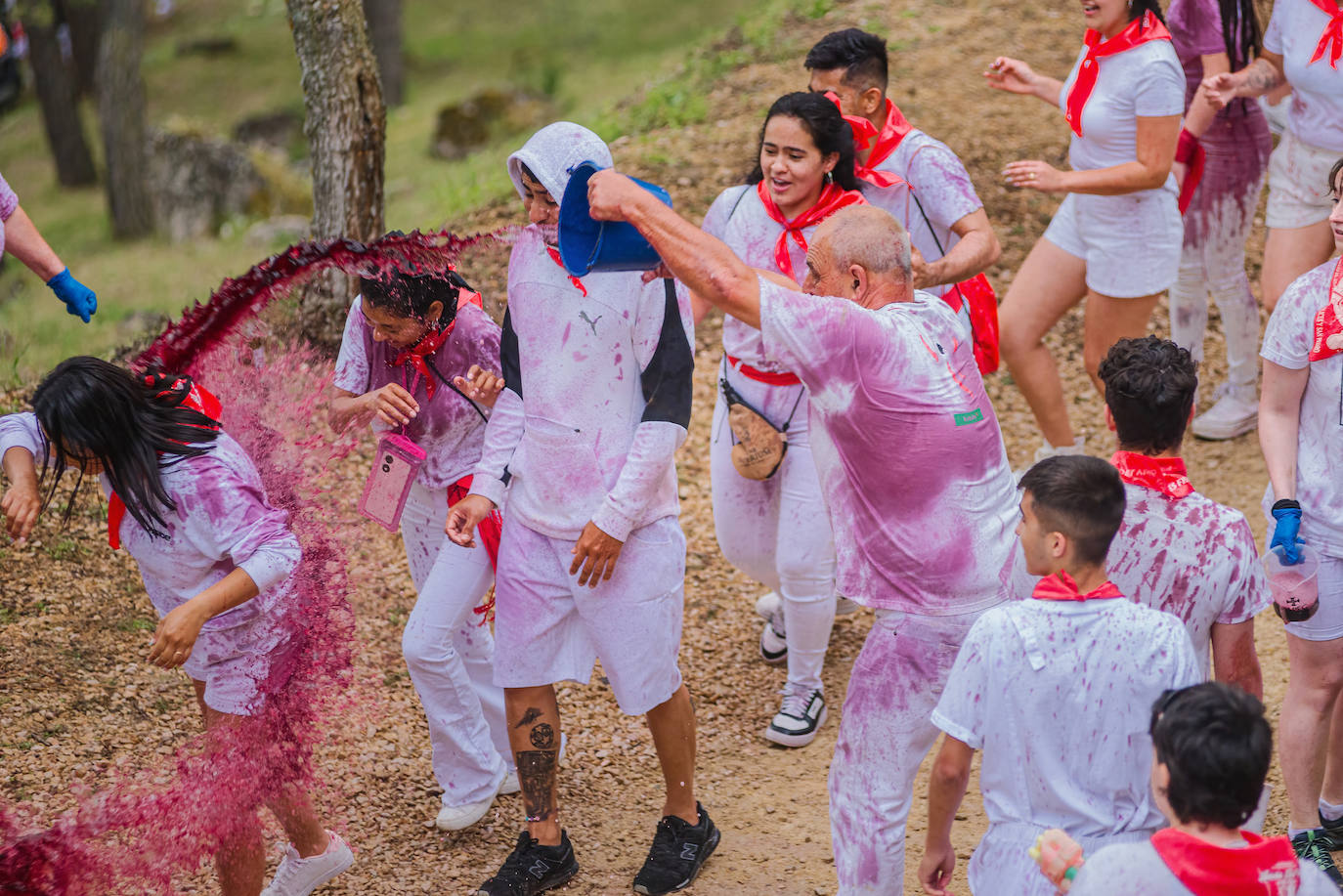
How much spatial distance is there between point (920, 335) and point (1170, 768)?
1179mm

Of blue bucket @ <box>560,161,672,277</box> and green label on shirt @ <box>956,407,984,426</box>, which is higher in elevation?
blue bucket @ <box>560,161,672,277</box>

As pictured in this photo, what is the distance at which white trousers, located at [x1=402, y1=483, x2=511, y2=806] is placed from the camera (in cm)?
407

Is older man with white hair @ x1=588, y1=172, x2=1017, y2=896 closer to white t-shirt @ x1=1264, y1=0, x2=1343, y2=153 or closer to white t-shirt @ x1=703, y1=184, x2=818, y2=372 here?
white t-shirt @ x1=703, y1=184, x2=818, y2=372

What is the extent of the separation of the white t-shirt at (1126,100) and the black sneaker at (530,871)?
134 inches

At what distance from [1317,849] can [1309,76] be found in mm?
3063

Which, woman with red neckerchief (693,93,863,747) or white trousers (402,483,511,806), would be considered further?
woman with red neckerchief (693,93,863,747)

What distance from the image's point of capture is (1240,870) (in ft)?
7.48

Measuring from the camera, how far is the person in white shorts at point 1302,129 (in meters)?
5.16

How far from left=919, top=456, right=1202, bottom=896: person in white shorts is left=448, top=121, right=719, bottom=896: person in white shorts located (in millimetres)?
1227

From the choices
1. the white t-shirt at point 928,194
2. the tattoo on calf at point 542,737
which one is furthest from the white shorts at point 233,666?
the white t-shirt at point 928,194

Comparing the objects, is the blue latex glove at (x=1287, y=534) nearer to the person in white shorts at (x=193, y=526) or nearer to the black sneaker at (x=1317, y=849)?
the black sneaker at (x=1317, y=849)

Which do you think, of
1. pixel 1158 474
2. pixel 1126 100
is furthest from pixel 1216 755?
pixel 1126 100

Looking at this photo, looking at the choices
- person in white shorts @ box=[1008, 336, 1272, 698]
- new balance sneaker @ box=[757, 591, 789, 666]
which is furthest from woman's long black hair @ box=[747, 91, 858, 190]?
new balance sneaker @ box=[757, 591, 789, 666]

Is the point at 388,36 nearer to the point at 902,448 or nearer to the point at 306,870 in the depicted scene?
the point at 306,870
